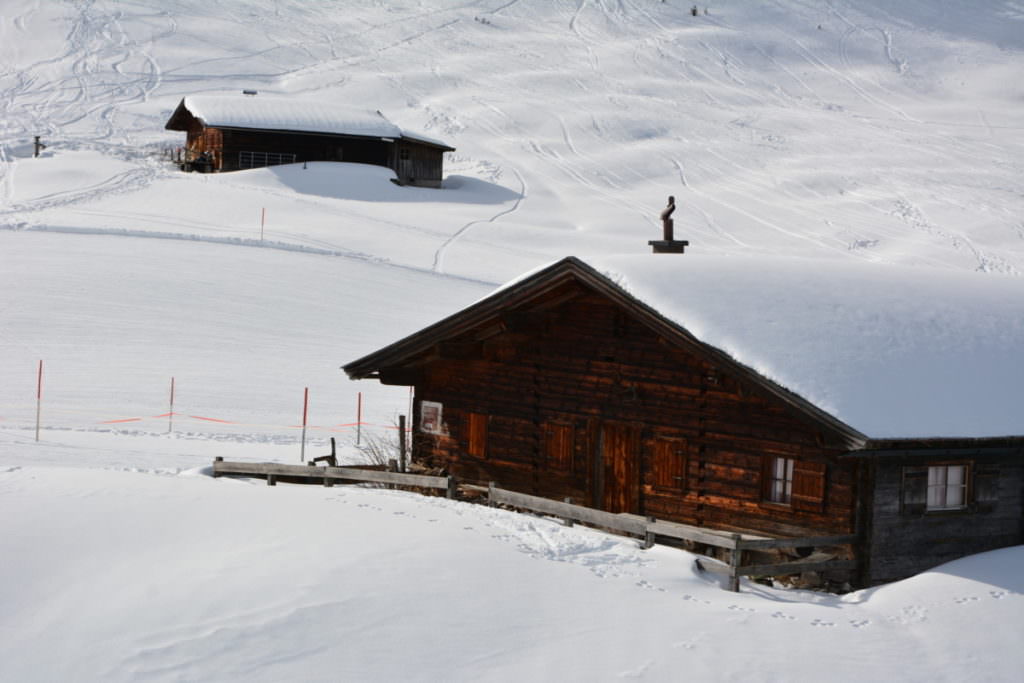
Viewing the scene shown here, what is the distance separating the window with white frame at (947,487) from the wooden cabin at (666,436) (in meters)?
0.02

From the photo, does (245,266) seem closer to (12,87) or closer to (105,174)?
(105,174)

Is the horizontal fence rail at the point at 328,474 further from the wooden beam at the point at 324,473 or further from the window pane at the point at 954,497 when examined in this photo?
the window pane at the point at 954,497

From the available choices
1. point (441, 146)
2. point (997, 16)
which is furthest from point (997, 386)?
point (997, 16)

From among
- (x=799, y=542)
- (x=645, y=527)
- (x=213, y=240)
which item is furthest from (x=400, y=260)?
(x=799, y=542)

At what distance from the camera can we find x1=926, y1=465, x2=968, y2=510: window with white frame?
16078 millimetres

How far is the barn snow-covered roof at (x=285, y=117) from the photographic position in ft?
192

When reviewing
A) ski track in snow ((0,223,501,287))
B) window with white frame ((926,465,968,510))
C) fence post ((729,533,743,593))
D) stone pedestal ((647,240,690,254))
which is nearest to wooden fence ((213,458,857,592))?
fence post ((729,533,743,593))

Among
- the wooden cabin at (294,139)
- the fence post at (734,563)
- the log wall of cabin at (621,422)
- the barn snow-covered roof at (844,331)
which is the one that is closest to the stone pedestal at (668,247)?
the barn snow-covered roof at (844,331)

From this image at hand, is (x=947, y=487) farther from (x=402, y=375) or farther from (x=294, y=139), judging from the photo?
(x=294, y=139)

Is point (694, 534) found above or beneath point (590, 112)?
beneath

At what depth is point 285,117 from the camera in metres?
59.4

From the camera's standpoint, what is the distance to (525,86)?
8250 centimetres

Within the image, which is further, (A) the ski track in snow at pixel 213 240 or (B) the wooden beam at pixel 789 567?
(A) the ski track in snow at pixel 213 240

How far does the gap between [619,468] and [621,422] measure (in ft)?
2.17
